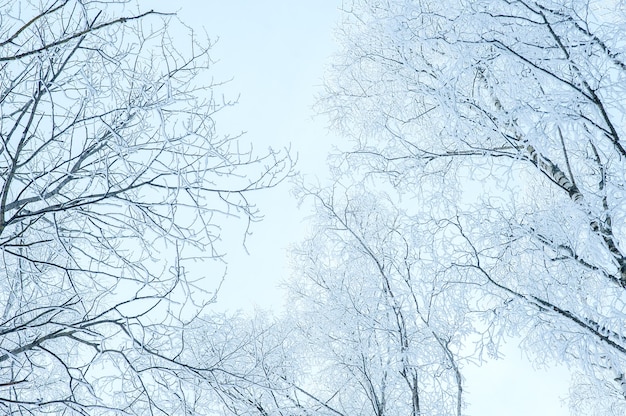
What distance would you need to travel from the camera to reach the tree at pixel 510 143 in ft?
7.35

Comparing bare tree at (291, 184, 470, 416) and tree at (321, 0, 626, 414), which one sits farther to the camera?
bare tree at (291, 184, 470, 416)

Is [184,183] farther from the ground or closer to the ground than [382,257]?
closer to the ground

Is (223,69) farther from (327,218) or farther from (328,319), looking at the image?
(328,319)

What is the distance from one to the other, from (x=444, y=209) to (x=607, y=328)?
4.48 ft

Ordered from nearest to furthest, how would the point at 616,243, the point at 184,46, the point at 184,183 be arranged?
the point at 184,183, the point at 616,243, the point at 184,46

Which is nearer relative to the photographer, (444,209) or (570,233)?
(570,233)

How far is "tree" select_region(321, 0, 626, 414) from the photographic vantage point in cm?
224

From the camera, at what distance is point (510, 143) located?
2.71 m

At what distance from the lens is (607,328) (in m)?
2.53

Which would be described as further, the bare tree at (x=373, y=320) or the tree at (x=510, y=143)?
the bare tree at (x=373, y=320)

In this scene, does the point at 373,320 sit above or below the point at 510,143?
above

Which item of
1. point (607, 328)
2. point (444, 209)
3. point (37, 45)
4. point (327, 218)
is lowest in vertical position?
point (607, 328)

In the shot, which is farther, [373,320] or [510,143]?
[373,320]

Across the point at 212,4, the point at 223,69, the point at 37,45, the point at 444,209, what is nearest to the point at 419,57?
the point at 444,209
